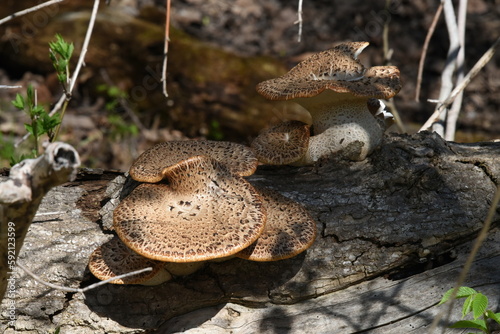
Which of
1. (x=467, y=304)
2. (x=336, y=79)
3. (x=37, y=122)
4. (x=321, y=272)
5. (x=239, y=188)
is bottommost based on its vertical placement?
(x=321, y=272)

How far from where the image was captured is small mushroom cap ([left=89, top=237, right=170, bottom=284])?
3.06m

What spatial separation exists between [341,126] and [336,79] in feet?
1.25

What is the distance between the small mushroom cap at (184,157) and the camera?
3.43 m

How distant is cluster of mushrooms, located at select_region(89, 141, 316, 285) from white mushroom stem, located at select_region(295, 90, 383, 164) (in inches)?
27.4

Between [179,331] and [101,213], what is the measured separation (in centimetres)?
106

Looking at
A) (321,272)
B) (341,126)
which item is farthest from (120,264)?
(341,126)

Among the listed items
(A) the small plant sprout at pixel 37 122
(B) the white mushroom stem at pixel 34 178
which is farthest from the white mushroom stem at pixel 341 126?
(B) the white mushroom stem at pixel 34 178

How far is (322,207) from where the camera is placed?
3744 mm

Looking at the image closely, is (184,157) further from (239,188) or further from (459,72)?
(459,72)

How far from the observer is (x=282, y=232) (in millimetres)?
3209

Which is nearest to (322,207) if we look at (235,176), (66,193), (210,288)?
(235,176)

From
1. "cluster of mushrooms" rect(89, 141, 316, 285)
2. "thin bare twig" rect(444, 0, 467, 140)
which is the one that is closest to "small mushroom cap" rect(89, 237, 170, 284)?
"cluster of mushrooms" rect(89, 141, 316, 285)

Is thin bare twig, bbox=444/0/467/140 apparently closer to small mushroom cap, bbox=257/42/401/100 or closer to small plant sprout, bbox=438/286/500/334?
small mushroom cap, bbox=257/42/401/100

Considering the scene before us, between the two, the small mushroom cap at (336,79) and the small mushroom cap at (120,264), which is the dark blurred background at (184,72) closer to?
the small mushroom cap at (336,79)
